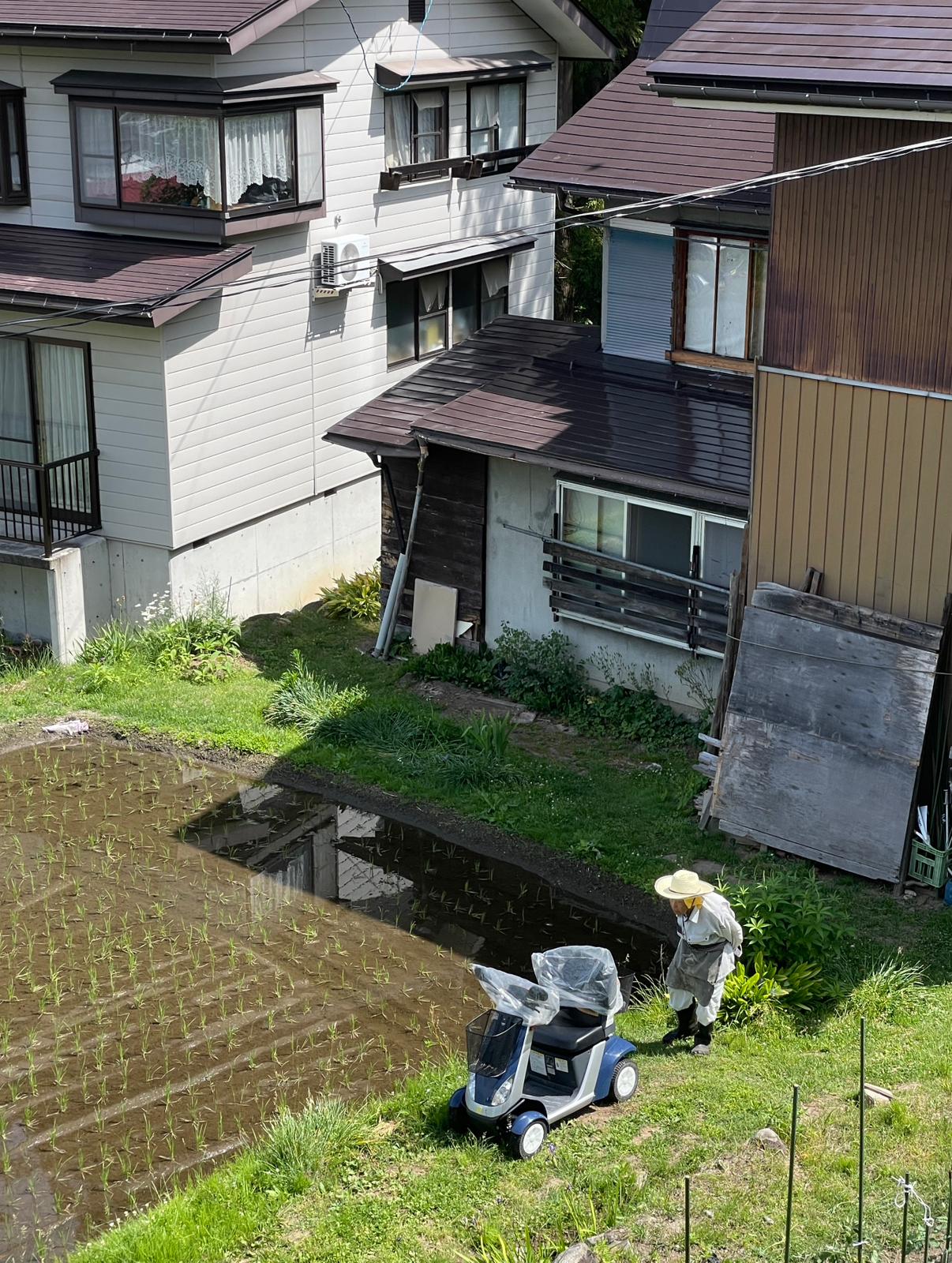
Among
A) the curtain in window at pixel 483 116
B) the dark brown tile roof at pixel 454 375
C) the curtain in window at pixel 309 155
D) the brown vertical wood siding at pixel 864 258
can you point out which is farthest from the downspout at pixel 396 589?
the curtain in window at pixel 483 116

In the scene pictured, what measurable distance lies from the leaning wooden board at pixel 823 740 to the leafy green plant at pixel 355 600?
22.6 feet

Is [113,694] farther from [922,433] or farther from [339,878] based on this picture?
[922,433]

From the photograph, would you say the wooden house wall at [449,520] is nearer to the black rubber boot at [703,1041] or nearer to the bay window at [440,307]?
the bay window at [440,307]

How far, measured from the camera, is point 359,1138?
8789 millimetres

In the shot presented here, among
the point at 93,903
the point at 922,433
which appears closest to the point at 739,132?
the point at 922,433

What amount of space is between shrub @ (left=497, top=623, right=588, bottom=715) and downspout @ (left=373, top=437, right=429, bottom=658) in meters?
1.63

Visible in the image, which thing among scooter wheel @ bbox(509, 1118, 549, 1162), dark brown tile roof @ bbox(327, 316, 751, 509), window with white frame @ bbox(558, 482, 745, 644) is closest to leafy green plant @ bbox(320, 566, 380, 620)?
dark brown tile roof @ bbox(327, 316, 751, 509)

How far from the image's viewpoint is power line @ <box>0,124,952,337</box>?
10703mm

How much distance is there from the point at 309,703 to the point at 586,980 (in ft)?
23.6

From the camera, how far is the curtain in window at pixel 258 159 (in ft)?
56.1

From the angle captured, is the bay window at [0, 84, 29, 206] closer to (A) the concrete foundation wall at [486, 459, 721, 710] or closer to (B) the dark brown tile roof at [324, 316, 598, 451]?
(B) the dark brown tile roof at [324, 316, 598, 451]

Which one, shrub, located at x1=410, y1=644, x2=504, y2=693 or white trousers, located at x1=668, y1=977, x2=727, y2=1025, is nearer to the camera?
white trousers, located at x1=668, y1=977, x2=727, y2=1025

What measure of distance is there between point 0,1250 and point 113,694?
27.8ft

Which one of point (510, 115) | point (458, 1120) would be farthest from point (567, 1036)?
point (510, 115)
